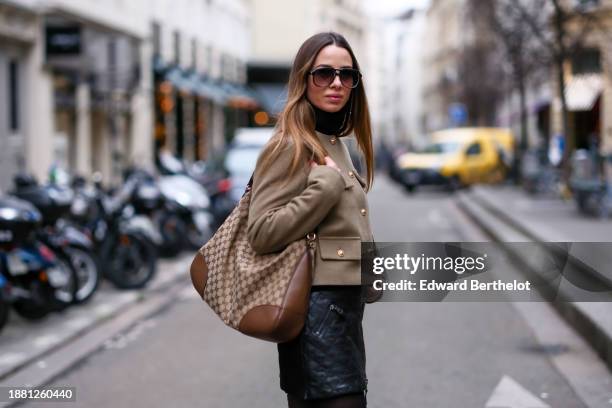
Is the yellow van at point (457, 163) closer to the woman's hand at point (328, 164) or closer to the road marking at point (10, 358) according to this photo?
the road marking at point (10, 358)

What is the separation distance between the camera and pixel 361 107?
10.7ft

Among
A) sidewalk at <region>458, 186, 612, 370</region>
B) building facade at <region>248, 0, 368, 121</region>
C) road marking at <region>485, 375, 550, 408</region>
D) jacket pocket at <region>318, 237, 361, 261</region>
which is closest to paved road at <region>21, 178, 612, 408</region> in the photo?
road marking at <region>485, 375, 550, 408</region>

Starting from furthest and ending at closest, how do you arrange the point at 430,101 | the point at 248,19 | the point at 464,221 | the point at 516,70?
the point at 430,101 → the point at 248,19 → the point at 516,70 → the point at 464,221

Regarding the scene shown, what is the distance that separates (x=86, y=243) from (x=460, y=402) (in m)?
4.45

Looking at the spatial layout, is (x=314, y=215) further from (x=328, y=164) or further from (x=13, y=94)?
(x=13, y=94)

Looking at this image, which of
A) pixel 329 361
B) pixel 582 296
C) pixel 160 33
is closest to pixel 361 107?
pixel 329 361

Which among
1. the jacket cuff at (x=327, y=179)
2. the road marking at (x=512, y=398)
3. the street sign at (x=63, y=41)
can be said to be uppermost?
the street sign at (x=63, y=41)

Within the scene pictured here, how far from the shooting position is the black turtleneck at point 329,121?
3.16 m

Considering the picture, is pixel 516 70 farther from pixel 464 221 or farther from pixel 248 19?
pixel 248 19

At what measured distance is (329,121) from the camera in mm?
3184

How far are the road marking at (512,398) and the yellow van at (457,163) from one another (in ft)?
83.1

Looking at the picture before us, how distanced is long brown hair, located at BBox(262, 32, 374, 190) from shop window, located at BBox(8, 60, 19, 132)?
16920 mm

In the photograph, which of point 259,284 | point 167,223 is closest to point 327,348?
point 259,284

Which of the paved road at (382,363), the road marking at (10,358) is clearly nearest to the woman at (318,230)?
the paved road at (382,363)
